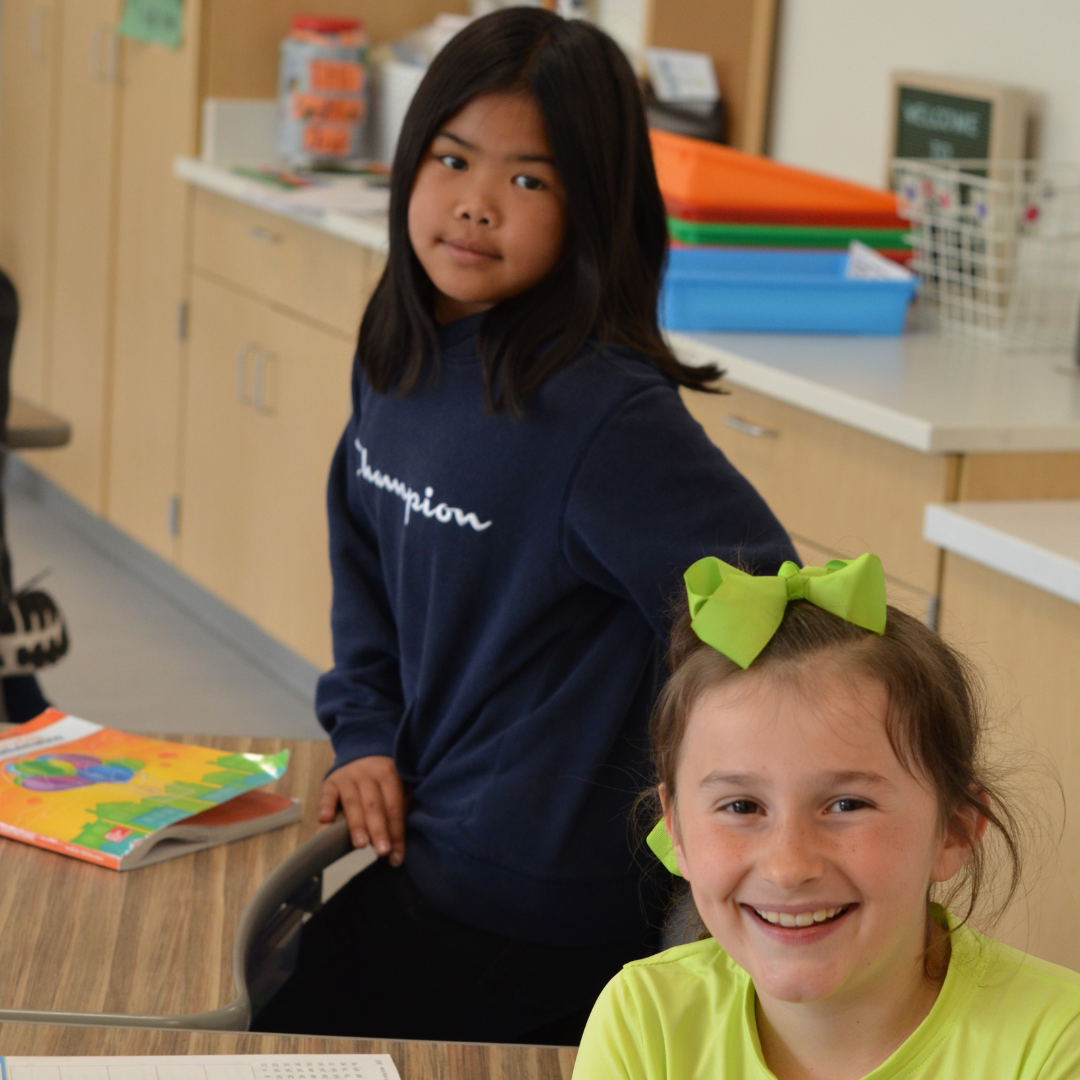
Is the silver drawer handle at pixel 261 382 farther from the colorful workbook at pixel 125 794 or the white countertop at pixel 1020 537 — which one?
the colorful workbook at pixel 125 794

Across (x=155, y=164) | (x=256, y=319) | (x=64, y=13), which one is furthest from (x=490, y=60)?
(x=64, y=13)

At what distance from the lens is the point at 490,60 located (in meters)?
1.35

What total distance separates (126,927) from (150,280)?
300cm

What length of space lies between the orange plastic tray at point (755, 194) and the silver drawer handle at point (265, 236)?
1.02m

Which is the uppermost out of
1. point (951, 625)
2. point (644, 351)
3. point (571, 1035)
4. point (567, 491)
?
point (644, 351)

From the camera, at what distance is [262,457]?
3.55 metres

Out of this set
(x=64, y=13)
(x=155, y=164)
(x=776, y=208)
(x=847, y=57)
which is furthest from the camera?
(x=64, y=13)

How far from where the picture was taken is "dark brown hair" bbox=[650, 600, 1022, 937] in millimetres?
937

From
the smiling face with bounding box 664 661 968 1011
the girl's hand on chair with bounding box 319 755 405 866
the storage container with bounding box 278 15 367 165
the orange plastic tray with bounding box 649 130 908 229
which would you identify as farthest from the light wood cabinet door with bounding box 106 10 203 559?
the smiling face with bounding box 664 661 968 1011

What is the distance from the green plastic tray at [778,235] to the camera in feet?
8.20

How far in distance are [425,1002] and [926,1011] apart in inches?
22.7

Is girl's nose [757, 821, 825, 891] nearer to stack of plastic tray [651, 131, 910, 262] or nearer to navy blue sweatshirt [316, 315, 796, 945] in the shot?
navy blue sweatshirt [316, 315, 796, 945]

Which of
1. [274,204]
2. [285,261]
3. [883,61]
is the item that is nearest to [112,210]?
[285,261]

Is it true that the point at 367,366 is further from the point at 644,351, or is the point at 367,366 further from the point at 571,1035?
the point at 571,1035
